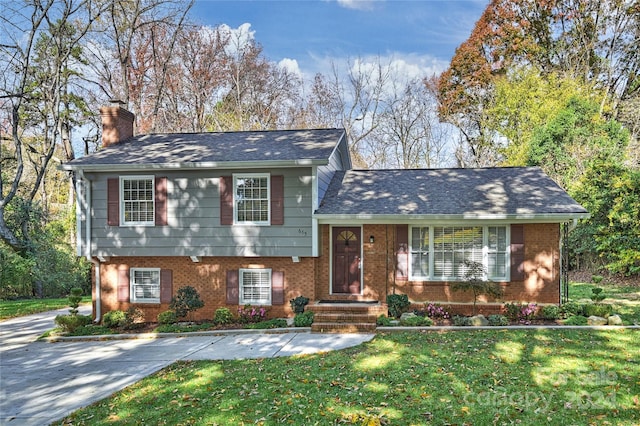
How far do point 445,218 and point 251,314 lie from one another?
613cm

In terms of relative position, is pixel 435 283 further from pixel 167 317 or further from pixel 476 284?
pixel 167 317

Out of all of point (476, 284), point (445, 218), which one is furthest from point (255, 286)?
point (476, 284)

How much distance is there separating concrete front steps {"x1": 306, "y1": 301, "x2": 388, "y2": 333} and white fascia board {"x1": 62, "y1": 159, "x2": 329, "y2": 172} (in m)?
4.00

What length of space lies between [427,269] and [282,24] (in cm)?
2074

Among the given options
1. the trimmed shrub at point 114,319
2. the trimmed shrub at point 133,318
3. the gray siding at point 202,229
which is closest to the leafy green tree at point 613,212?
the gray siding at point 202,229

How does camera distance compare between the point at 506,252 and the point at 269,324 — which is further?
the point at 506,252

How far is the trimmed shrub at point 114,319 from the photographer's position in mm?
12102

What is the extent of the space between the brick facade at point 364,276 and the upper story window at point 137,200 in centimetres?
124

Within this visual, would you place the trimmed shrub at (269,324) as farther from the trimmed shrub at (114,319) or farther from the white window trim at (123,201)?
the white window trim at (123,201)

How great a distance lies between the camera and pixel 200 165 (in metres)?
11.9

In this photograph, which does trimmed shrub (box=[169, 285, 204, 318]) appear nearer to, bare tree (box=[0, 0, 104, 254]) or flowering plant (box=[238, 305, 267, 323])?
flowering plant (box=[238, 305, 267, 323])

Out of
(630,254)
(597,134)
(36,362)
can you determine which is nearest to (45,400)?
(36,362)

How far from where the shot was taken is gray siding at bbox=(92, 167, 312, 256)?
39.1 feet

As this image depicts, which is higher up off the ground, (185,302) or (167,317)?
(185,302)
